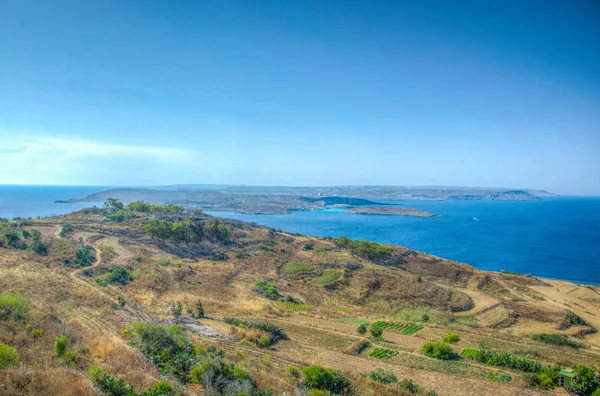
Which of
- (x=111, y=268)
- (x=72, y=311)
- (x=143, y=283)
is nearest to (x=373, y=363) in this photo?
(x=72, y=311)

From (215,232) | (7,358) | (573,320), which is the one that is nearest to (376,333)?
(7,358)

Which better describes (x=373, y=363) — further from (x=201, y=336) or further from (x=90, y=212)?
(x=90, y=212)

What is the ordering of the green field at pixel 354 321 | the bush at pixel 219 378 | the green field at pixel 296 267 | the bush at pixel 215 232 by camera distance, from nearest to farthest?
1. the bush at pixel 219 378
2. the green field at pixel 354 321
3. the green field at pixel 296 267
4. the bush at pixel 215 232

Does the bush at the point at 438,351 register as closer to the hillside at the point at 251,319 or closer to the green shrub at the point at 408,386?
the hillside at the point at 251,319

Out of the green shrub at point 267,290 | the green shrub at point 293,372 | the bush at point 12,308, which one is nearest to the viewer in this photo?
the bush at point 12,308

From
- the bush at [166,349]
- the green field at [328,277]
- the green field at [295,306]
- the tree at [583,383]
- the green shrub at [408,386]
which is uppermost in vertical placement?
the bush at [166,349]

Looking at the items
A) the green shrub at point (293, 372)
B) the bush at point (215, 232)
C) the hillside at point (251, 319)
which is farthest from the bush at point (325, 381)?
the bush at point (215, 232)
